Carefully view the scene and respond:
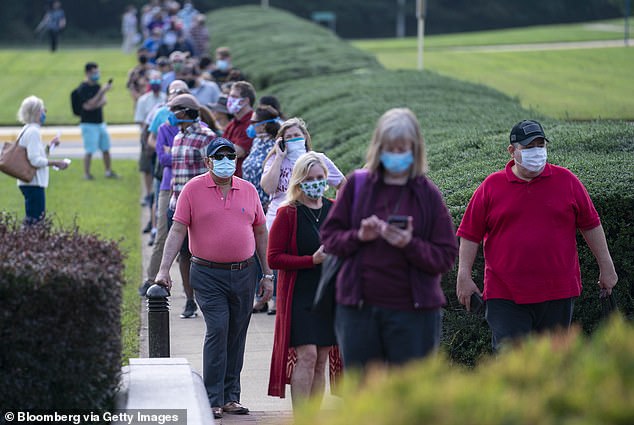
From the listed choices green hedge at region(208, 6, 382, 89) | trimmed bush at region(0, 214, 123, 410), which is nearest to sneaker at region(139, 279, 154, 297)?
A: trimmed bush at region(0, 214, 123, 410)

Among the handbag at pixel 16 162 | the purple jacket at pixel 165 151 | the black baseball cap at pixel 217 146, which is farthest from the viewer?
the handbag at pixel 16 162

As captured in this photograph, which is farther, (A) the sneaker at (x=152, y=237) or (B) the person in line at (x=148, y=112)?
(B) the person in line at (x=148, y=112)

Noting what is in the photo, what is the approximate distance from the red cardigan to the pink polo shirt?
682mm

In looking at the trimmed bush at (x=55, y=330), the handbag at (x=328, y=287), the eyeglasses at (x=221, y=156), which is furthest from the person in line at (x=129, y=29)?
the handbag at (x=328, y=287)

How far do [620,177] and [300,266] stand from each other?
278 cm

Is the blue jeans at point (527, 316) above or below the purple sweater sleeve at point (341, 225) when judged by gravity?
below

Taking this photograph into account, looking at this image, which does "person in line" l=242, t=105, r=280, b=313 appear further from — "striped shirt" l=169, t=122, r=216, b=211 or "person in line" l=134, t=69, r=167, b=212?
"person in line" l=134, t=69, r=167, b=212

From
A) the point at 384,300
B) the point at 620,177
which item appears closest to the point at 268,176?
the point at 620,177

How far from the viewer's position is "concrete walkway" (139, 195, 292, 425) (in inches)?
303

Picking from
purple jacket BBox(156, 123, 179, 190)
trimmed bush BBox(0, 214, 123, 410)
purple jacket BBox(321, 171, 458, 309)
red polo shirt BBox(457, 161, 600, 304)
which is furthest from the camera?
purple jacket BBox(156, 123, 179, 190)

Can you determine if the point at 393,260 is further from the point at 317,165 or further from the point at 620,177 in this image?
the point at 620,177

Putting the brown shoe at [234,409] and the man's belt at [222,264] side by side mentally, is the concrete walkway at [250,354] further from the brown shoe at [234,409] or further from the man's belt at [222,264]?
the man's belt at [222,264]

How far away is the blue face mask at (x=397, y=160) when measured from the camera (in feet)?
17.9

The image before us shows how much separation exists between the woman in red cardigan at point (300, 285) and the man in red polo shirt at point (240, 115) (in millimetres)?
4310
